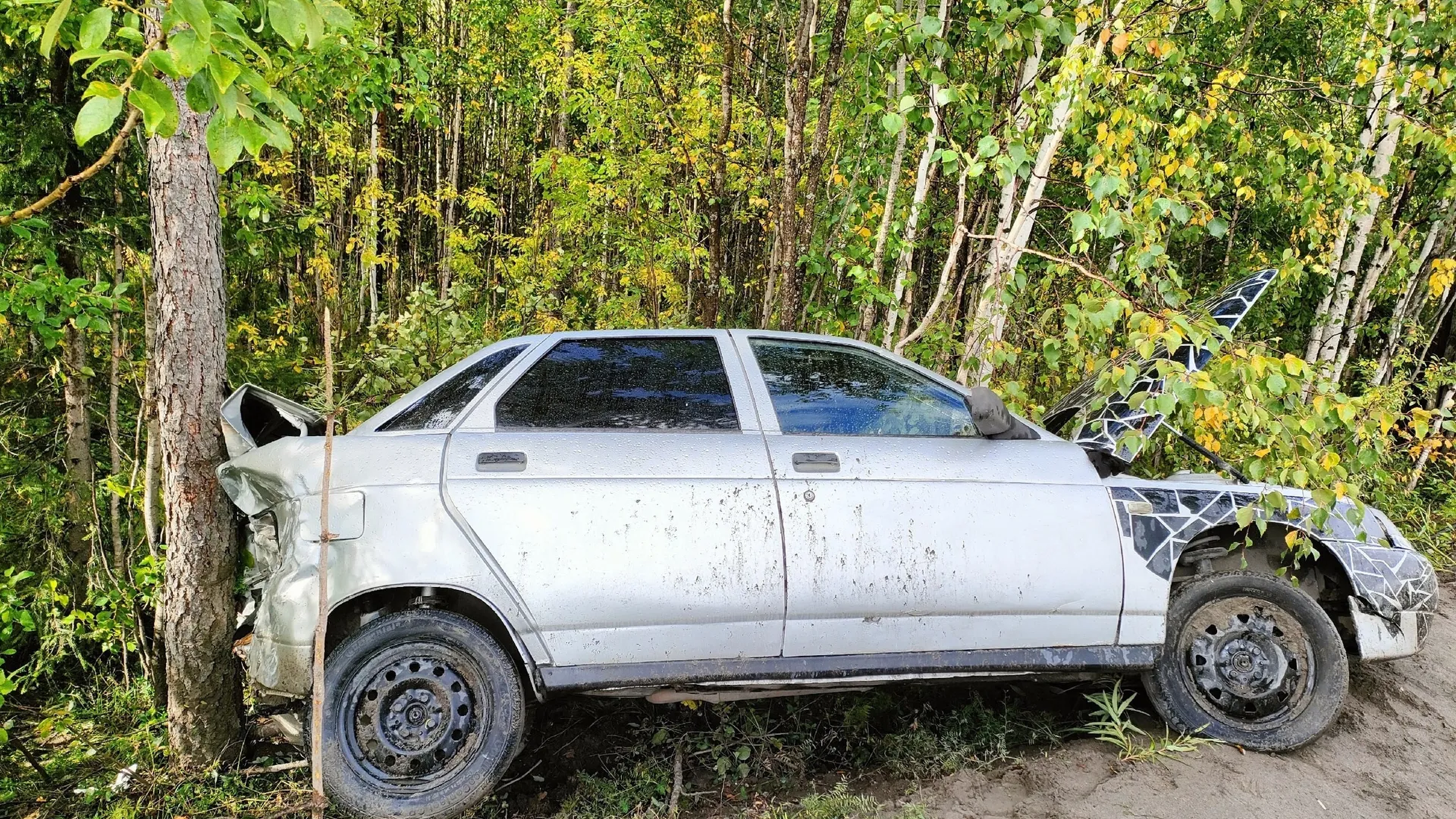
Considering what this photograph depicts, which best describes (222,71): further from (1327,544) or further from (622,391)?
(1327,544)

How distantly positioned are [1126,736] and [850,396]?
194 cm

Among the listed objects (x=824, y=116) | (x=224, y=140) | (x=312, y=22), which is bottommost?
(x=224, y=140)

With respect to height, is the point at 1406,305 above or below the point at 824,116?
below

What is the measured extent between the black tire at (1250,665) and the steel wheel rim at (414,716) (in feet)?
9.48

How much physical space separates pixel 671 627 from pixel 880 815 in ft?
3.51

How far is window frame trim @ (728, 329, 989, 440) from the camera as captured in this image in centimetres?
316

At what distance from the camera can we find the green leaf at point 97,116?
1365 millimetres

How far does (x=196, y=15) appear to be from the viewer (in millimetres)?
1408

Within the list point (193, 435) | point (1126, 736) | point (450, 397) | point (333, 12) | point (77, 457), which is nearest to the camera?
point (333, 12)

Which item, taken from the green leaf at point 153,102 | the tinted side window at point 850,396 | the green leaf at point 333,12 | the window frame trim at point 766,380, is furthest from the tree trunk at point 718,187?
the green leaf at point 153,102

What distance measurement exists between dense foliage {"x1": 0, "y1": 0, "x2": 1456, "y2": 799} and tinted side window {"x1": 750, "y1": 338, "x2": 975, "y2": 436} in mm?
768

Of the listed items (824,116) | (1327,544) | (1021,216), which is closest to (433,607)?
(1327,544)

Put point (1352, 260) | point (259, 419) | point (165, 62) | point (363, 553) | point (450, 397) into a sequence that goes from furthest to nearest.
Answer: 1. point (1352, 260)
2. point (259, 419)
3. point (450, 397)
4. point (363, 553)
5. point (165, 62)

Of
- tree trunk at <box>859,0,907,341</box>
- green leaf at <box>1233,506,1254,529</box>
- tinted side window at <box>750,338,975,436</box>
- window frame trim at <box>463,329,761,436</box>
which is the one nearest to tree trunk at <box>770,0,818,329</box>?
tree trunk at <box>859,0,907,341</box>
